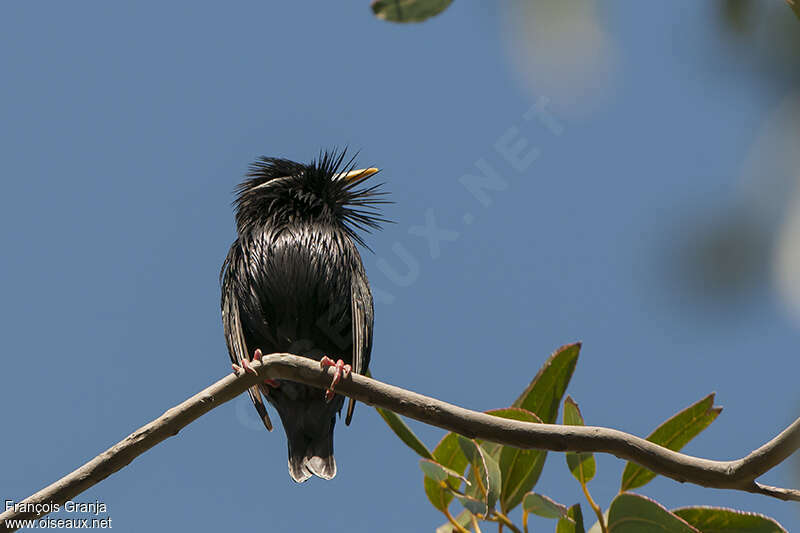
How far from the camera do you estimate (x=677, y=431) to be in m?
2.99

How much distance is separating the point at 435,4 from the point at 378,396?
1.56m

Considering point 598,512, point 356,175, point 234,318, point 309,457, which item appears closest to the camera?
point 598,512

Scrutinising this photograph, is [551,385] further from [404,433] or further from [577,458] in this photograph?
[404,433]

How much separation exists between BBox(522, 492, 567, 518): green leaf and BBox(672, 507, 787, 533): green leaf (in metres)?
0.41

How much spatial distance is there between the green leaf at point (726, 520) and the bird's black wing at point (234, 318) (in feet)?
7.82

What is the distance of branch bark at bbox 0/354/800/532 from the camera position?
2508 mm

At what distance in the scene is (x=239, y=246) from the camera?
16.7 feet

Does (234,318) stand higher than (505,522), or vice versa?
(234,318)

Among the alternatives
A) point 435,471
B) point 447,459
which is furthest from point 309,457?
point 435,471

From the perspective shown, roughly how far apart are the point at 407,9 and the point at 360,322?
3.24 meters

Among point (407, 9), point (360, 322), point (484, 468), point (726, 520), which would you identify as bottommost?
point (726, 520)

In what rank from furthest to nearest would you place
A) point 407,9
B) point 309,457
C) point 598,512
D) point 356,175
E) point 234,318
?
1. point 356,175
2. point 234,318
3. point 309,457
4. point 598,512
5. point 407,9

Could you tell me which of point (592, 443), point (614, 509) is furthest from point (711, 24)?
point (614, 509)

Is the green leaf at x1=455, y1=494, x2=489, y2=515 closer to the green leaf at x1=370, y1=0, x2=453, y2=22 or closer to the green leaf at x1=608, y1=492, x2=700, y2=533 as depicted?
the green leaf at x1=608, y1=492, x2=700, y2=533
